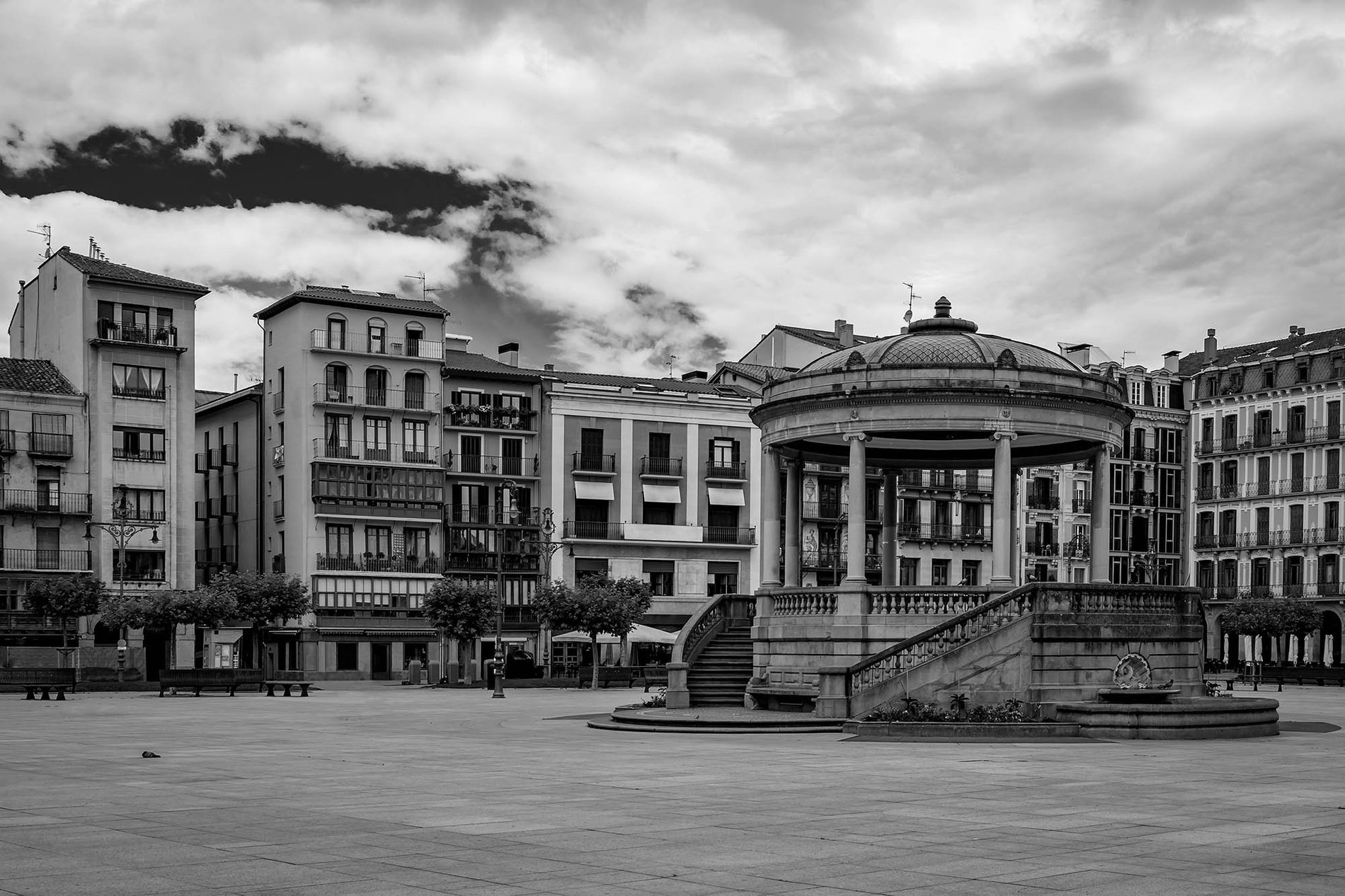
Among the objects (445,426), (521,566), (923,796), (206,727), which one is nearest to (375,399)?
(445,426)

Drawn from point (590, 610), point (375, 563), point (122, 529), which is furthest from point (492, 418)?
point (122, 529)

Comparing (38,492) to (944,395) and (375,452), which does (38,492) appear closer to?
(375,452)

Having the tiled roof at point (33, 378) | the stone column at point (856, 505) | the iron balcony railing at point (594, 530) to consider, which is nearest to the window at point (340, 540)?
the iron balcony railing at point (594, 530)

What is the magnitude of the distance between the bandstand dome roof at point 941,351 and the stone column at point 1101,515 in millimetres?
2406

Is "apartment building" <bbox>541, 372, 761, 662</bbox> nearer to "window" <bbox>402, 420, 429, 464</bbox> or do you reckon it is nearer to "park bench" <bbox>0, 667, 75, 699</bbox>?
"window" <bbox>402, 420, 429, 464</bbox>

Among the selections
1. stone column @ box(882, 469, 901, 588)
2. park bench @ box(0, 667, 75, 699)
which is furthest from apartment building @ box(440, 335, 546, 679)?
stone column @ box(882, 469, 901, 588)

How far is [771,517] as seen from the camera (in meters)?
40.1

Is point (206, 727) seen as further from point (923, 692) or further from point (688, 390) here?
point (688, 390)

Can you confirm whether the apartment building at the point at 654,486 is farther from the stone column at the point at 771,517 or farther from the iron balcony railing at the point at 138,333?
the stone column at the point at 771,517

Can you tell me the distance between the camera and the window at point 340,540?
8706 cm

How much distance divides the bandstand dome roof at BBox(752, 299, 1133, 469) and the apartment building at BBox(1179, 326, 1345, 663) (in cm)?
6785

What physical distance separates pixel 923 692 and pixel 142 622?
49.1 metres

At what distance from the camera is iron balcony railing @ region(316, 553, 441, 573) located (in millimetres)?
86750

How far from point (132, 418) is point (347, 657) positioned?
16.7 m
